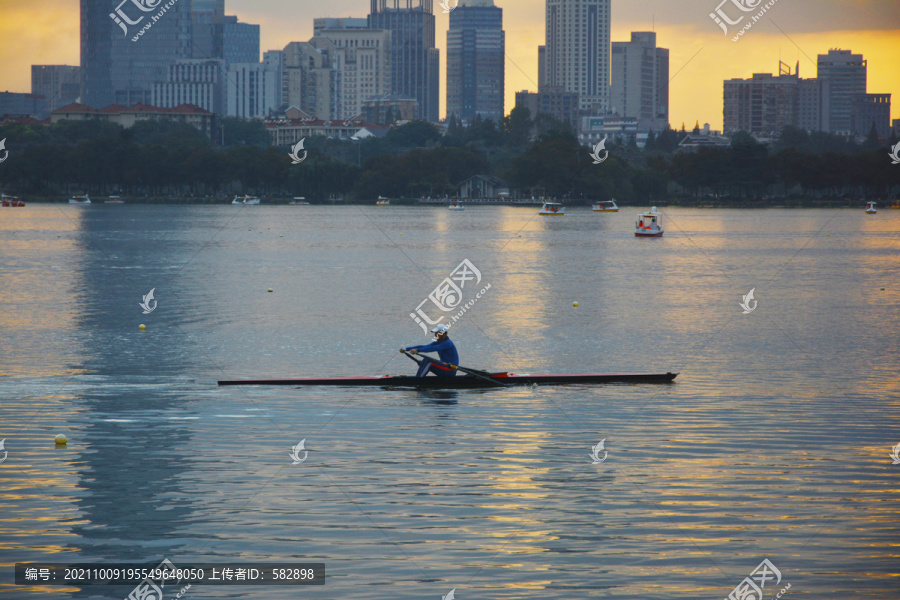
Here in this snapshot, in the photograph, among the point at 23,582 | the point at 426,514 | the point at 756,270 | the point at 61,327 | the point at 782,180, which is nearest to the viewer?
the point at 23,582

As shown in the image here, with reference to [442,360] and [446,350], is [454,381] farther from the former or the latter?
[446,350]

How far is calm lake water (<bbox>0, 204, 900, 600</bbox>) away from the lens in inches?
515

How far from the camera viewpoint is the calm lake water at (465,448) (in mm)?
13078

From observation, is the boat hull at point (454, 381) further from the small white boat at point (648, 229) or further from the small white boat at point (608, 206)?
the small white boat at point (608, 206)

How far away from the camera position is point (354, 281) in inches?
2181

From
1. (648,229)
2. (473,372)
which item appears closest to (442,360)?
(473,372)

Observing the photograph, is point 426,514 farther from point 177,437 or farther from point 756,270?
point 756,270

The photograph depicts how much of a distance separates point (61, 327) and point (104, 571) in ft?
81.7

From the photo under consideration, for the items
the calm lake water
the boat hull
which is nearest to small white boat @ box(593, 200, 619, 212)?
the calm lake water

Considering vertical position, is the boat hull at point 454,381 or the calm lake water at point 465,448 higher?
the boat hull at point 454,381

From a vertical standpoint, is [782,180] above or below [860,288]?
above

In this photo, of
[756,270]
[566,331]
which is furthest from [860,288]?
[566,331]

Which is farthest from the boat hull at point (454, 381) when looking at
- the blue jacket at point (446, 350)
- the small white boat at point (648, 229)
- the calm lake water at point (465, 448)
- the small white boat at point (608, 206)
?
the small white boat at point (608, 206)

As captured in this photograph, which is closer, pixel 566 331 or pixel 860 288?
pixel 566 331
